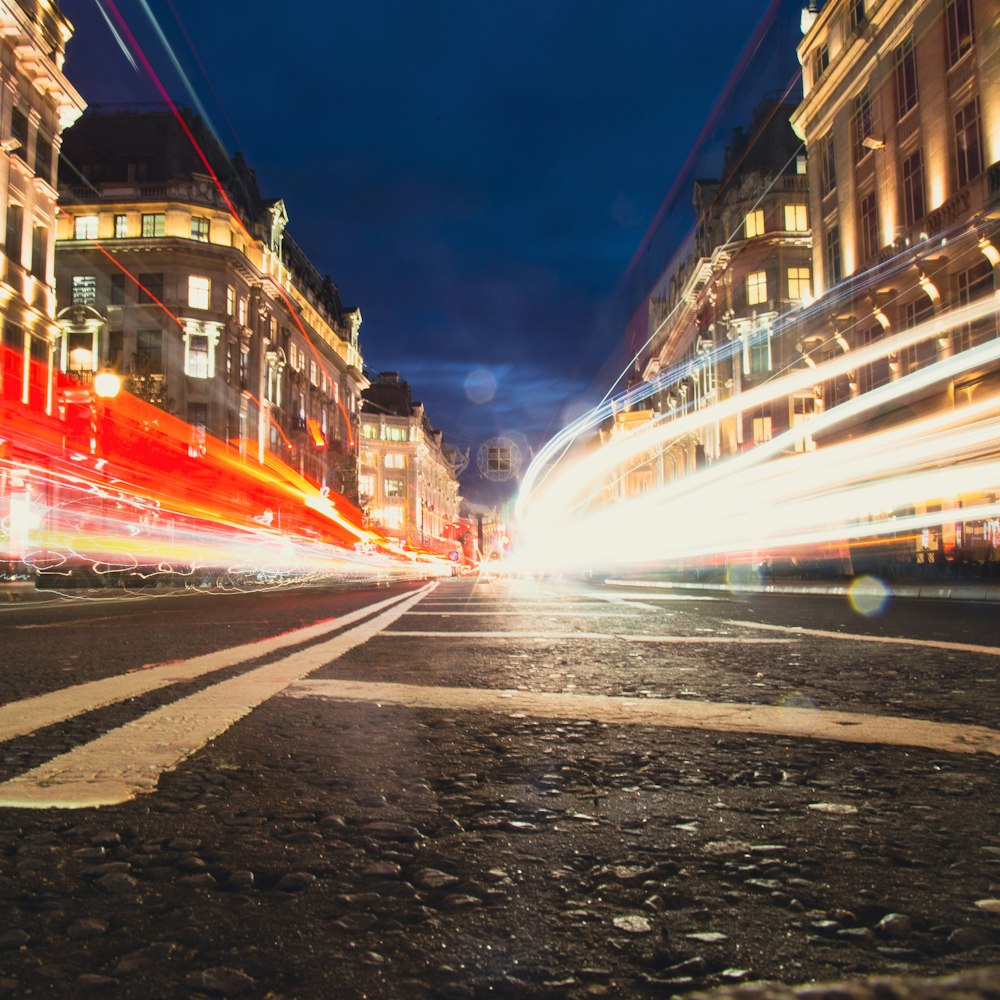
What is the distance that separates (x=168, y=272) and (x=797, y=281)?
3417cm

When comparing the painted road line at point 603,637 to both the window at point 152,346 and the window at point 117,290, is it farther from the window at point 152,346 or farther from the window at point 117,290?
the window at point 117,290

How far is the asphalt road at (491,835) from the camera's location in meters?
1.25

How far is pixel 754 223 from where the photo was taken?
45.4m

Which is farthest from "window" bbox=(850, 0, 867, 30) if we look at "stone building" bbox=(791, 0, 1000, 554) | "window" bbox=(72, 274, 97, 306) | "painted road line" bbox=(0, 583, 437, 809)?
"window" bbox=(72, 274, 97, 306)

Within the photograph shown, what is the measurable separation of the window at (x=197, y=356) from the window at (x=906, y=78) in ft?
122

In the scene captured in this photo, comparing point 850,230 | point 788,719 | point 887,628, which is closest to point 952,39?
point 850,230

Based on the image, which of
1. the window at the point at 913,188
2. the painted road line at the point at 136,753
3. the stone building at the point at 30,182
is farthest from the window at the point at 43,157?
the painted road line at the point at 136,753

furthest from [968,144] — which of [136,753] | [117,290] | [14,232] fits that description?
[117,290]

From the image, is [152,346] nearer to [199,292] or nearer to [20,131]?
[199,292]

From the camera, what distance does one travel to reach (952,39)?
24.5m

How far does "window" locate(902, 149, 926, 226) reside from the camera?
26.4m

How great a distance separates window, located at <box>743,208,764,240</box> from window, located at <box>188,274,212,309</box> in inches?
1195

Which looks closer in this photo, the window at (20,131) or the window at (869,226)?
the window at (869,226)

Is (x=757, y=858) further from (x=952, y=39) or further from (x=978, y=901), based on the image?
(x=952, y=39)
